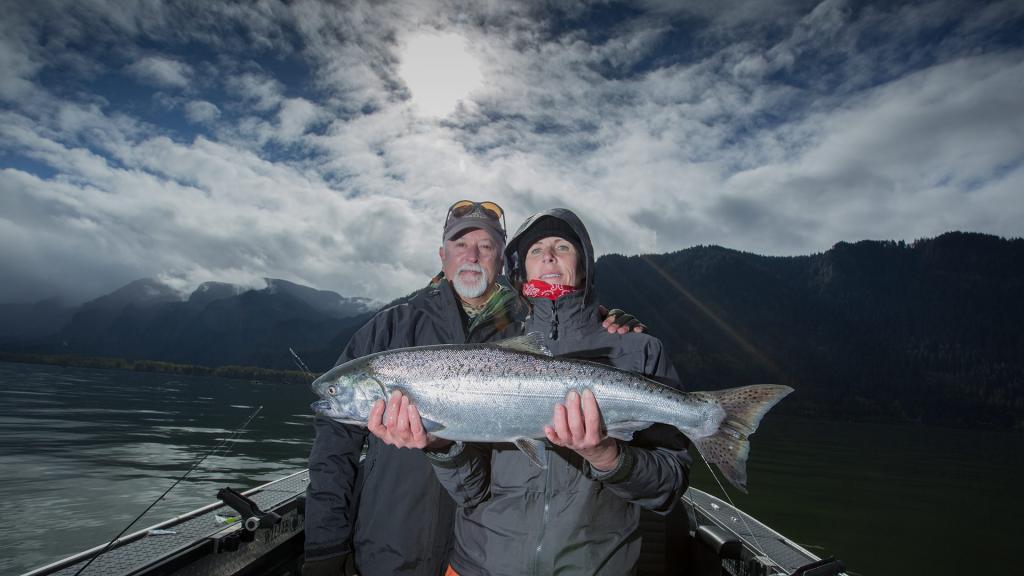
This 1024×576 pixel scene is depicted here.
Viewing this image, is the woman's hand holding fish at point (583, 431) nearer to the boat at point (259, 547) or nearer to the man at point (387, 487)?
the man at point (387, 487)

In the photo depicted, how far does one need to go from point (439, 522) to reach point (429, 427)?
111cm

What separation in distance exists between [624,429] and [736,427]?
84cm

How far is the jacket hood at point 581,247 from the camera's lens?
4275 mm

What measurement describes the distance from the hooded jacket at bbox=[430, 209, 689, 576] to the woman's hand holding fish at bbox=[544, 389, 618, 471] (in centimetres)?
8

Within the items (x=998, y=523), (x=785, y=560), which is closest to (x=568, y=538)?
(x=785, y=560)

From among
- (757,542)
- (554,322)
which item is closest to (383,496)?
(554,322)

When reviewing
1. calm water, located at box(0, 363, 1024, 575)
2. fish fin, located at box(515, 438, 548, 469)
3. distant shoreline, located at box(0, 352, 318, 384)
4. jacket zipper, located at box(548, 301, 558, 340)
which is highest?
jacket zipper, located at box(548, 301, 558, 340)

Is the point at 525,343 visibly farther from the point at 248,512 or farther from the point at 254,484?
the point at 254,484

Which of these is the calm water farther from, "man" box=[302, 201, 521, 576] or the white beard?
the white beard

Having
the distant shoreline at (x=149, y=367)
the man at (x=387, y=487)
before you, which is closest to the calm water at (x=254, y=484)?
the man at (x=387, y=487)

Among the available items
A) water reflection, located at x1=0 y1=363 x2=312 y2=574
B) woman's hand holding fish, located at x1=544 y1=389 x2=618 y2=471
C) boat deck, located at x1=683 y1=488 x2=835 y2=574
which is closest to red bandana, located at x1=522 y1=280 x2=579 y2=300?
woman's hand holding fish, located at x1=544 y1=389 x2=618 y2=471

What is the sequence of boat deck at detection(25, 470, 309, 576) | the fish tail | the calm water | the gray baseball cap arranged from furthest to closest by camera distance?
the calm water, the gray baseball cap, boat deck at detection(25, 470, 309, 576), the fish tail

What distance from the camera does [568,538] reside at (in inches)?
121

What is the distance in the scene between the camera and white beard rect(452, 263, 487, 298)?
A: 5.22 meters
